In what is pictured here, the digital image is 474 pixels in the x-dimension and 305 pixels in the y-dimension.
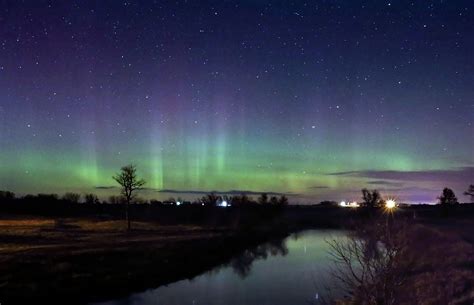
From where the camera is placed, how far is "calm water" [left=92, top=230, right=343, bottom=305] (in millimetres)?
35281

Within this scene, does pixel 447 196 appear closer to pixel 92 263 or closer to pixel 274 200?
pixel 274 200

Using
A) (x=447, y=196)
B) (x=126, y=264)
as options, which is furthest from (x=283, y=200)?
(x=126, y=264)

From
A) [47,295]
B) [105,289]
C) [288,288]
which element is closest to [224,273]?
[288,288]

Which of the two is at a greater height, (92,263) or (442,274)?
(92,263)

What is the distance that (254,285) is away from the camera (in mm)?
41719

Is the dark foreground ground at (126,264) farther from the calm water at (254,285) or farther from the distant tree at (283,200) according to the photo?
the distant tree at (283,200)

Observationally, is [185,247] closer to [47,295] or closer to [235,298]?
[235,298]

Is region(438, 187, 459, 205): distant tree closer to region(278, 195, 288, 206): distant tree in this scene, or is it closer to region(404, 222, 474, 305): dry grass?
region(278, 195, 288, 206): distant tree

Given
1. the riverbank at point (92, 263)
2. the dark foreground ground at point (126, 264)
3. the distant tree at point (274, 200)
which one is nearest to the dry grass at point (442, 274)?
the dark foreground ground at point (126, 264)

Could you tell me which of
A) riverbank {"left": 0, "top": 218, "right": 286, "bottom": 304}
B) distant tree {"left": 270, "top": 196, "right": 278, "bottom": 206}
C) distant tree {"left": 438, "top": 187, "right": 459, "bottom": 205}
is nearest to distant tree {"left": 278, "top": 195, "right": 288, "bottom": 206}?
distant tree {"left": 270, "top": 196, "right": 278, "bottom": 206}

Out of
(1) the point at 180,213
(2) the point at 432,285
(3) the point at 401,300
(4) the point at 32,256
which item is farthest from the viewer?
(1) the point at 180,213

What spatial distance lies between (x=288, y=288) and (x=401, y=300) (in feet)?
51.5

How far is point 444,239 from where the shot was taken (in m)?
54.6

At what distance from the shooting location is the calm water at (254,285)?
35.3 metres
